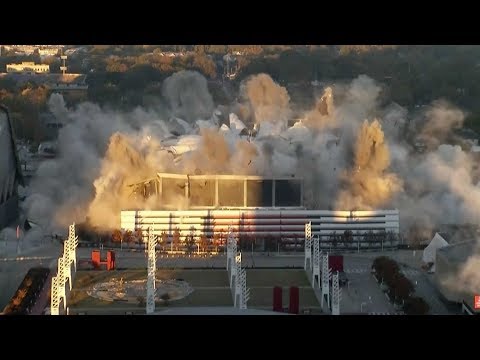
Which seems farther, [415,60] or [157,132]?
[415,60]

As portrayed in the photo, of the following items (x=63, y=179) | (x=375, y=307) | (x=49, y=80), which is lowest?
(x=375, y=307)

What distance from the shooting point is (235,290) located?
26.1 feet

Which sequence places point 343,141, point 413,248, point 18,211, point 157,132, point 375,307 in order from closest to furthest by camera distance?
point 375,307
point 413,248
point 18,211
point 343,141
point 157,132

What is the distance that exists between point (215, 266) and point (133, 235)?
45.4 inches

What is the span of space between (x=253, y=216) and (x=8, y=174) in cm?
240

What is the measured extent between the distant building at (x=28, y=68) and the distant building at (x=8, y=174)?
963 cm

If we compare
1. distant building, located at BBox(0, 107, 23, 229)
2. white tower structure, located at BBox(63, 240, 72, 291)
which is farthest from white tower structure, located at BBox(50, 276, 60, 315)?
distant building, located at BBox(0, 107, 23, 229)

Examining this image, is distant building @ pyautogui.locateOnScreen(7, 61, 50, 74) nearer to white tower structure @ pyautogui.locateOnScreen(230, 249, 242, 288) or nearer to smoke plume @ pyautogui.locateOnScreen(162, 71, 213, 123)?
smoke plume @ pyautogui.locateOnScreen(162, 71, 213, 123)

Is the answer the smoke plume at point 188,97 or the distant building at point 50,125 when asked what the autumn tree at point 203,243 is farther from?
the distant building at point 50,125

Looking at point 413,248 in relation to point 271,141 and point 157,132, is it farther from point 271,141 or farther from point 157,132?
point 157,132

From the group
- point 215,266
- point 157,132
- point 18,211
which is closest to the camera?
point 215,266

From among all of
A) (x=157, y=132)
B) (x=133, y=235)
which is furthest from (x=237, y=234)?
(x=157, y=132)

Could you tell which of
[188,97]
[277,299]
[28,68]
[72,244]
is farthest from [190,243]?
[28,68]

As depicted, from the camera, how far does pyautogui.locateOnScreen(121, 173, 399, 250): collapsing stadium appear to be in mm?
10102
